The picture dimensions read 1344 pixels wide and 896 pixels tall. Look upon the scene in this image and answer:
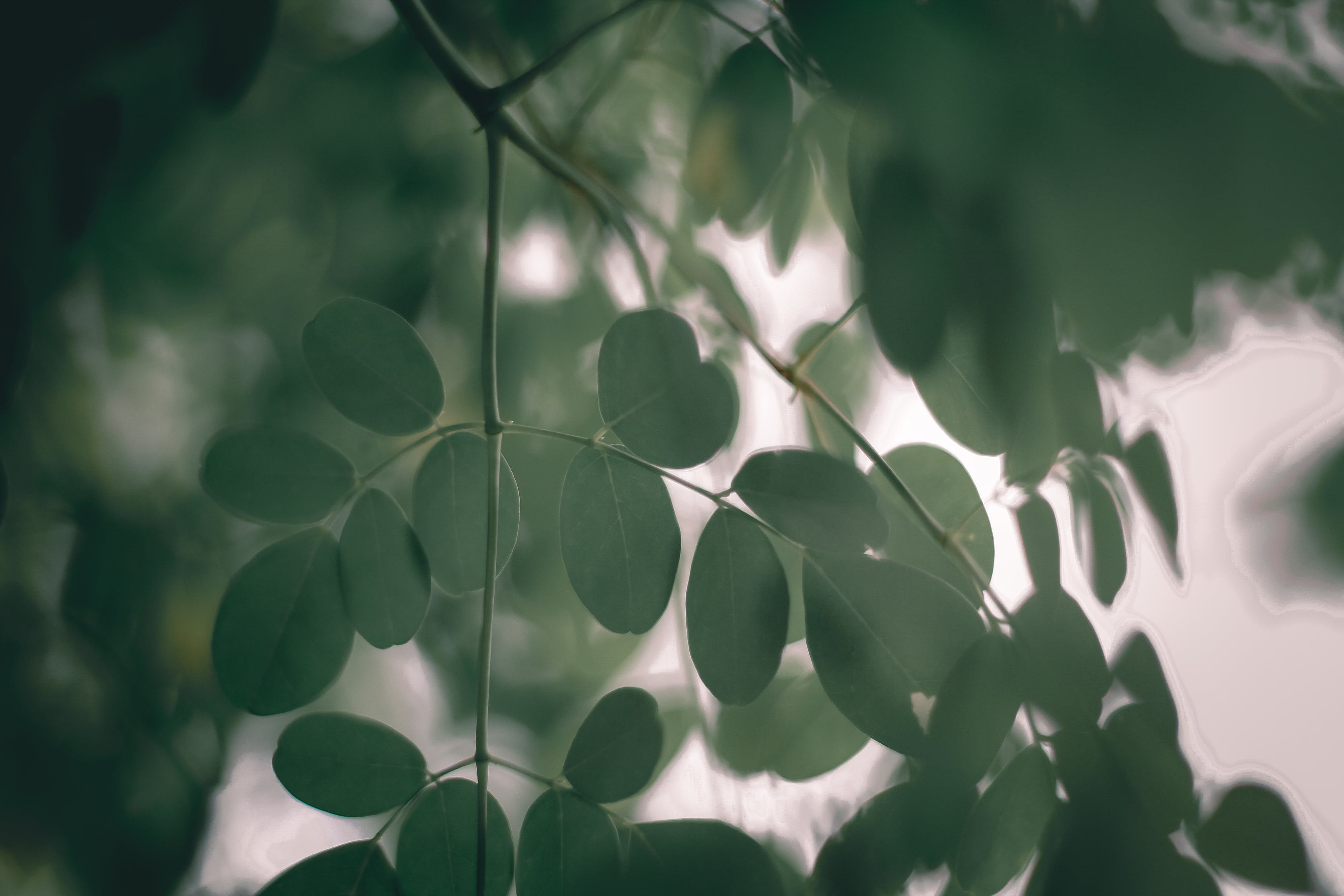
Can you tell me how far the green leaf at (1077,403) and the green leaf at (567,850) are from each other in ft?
0.96

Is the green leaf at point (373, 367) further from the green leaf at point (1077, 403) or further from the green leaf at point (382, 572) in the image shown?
the green leaf at point (1077, 403)

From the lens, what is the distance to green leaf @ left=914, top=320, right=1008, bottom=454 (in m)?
0.32

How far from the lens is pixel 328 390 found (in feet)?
1.07

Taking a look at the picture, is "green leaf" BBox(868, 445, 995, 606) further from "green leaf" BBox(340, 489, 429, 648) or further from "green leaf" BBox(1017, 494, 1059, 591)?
"green leaf" BBox(340, 489, 429, 648)

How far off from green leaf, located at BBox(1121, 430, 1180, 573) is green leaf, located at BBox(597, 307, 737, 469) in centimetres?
19

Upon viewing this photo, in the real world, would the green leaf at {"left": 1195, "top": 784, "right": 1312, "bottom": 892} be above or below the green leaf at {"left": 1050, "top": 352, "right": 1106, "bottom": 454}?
below

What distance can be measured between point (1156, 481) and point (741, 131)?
27 centimetres

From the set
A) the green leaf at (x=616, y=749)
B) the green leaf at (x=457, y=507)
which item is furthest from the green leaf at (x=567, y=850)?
→ the green leaf at (x=457, y=507)

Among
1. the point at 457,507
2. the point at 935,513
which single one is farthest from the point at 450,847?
the point at 935,513

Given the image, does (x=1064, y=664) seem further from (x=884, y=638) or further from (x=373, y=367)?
(x=373, y=367)

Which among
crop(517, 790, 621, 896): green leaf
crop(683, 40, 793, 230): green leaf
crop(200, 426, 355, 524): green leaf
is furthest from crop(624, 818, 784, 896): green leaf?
crop(683, 40, 793, 230): green leaf

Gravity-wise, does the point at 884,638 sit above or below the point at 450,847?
above

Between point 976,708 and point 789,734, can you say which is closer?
point 976,708

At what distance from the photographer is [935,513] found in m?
0.36
